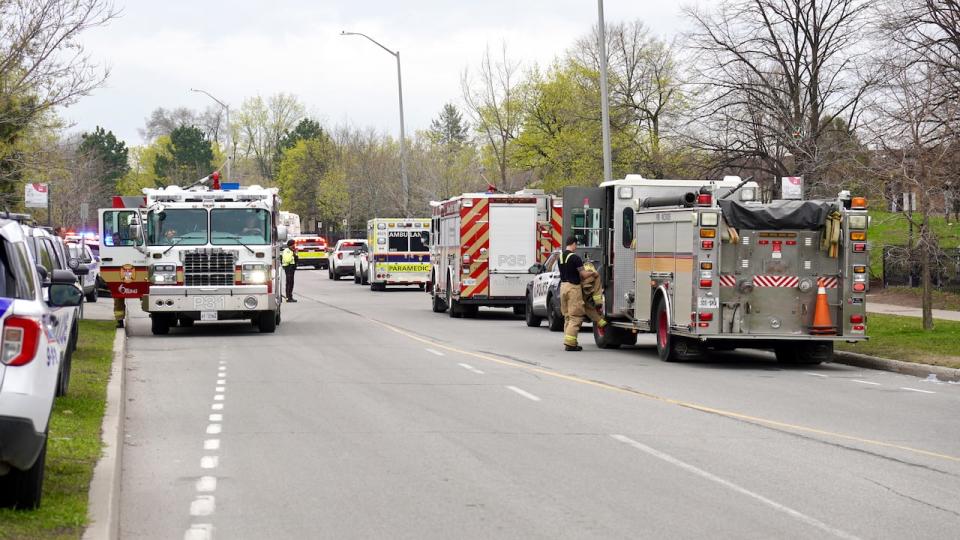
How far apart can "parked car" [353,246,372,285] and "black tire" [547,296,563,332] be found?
84.6 ft

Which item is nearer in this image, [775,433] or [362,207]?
[775,433]

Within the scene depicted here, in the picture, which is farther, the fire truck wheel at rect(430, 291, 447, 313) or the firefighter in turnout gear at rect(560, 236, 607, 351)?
the fire truck wheel at rect(430, 291, 447, 313)

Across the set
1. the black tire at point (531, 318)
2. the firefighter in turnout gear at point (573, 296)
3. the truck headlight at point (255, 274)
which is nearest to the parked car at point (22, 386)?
the firefighter in turnout gear at point (573, 296)

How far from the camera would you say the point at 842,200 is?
19.0 meters

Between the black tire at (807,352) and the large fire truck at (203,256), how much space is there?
9.70 metres

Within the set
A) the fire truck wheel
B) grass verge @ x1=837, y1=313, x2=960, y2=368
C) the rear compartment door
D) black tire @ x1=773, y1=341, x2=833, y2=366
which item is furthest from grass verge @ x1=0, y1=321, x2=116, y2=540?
the fire truck wheel

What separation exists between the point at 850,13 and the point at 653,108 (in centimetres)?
2115

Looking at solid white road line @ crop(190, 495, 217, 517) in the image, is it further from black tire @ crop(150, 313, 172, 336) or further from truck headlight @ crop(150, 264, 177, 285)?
black tire @ crop(150, 313, 172, 336)

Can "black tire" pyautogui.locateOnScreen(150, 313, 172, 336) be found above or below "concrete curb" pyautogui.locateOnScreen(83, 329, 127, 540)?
above

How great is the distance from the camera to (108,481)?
864cm

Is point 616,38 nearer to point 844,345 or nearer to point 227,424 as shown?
point 844,345

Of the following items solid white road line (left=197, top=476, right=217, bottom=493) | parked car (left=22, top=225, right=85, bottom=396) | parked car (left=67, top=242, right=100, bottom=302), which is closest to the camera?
solid white road line (left=197, top=476, right=217, bottom=493)

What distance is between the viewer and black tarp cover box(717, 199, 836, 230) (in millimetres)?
18750

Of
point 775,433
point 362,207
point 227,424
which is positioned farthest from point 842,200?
point 362,207
